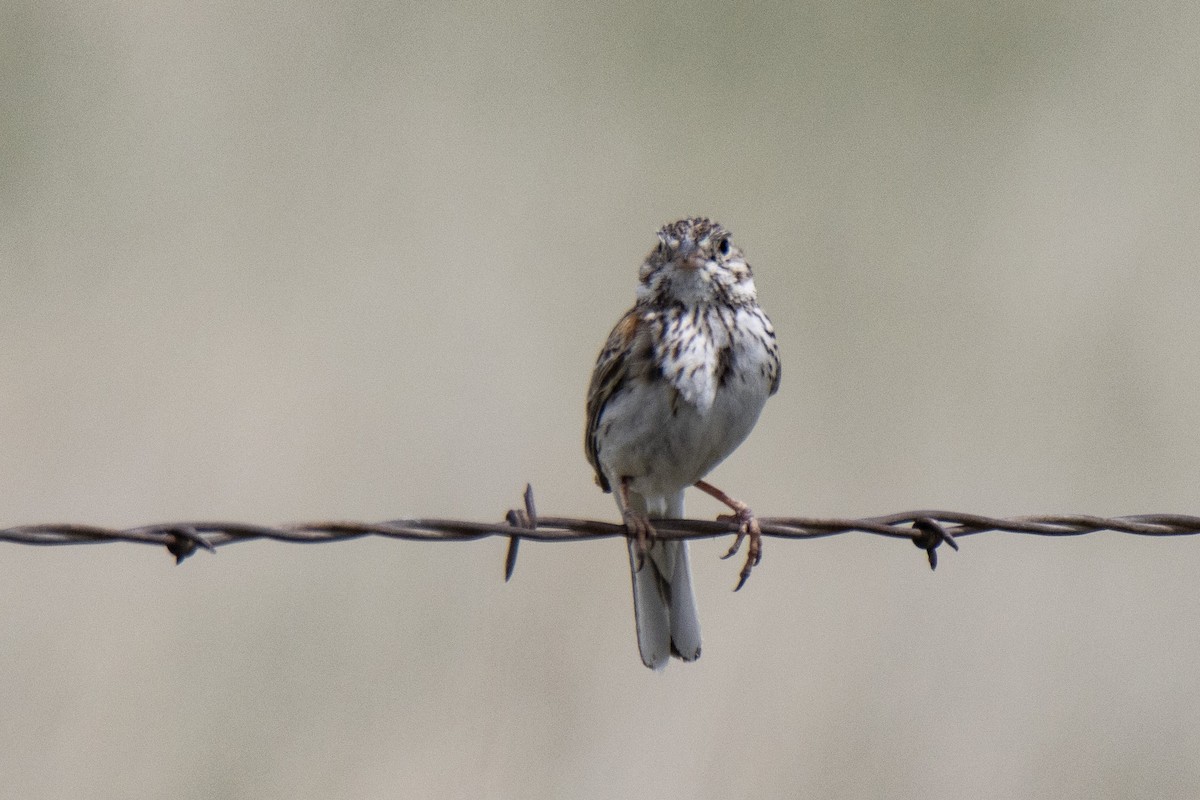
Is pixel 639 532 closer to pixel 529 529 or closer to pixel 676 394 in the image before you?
pixel 529 529

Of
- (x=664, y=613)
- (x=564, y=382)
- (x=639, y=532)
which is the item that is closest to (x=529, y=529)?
(x=639, y=532)

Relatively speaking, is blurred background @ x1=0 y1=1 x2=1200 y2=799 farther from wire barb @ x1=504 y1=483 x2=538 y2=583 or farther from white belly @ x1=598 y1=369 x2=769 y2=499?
wire barb @ x1=504 y1=483 x2=538 y2=583

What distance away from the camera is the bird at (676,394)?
251 inches

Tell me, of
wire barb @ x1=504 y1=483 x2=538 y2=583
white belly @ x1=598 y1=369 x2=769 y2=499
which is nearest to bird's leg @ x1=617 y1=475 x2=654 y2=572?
white belly @ x1=598 y1=369 x2=769 y2=499

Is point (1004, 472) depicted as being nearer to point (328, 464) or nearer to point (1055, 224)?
point (1055, 224)

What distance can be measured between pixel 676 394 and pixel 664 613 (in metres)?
0.95

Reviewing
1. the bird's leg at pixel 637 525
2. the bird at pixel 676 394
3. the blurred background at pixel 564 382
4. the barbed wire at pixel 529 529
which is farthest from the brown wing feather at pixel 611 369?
the blurred background at pixel 564 382

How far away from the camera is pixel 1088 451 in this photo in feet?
33.4

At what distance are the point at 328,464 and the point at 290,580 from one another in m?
0.93

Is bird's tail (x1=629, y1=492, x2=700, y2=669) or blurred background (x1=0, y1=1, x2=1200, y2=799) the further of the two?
blurred background (x1=0, y1=1, x2=1200, y2=799)

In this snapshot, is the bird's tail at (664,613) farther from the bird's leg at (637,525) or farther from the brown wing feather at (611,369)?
the brown wing feather at (611,369)

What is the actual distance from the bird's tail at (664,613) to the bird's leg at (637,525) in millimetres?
74

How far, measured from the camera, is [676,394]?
6.32 m

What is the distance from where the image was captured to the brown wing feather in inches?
256
